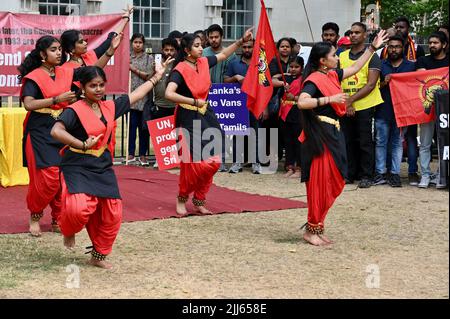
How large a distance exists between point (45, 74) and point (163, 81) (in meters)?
4.58

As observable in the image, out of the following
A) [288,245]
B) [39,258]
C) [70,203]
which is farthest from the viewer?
[288,245]

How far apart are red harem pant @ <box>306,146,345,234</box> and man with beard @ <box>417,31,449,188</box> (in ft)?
11.2

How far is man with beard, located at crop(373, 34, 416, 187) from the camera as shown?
36.0 feet

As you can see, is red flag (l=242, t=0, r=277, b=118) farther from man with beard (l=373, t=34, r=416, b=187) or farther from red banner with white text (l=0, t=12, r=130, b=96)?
red banner with white text (l=0, t=12, r=130, b=96)

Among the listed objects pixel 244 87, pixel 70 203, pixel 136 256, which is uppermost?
pixel 244 87

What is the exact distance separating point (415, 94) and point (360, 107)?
0.67 m

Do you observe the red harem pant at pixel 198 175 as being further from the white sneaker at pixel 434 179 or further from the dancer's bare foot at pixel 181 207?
the white sneaker at pixel 434 179

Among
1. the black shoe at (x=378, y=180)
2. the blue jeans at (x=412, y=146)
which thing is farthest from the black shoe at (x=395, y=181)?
the blue jeans at (x=412, y=146)

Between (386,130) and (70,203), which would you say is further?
(386,130)

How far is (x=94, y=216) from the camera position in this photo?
673 cm

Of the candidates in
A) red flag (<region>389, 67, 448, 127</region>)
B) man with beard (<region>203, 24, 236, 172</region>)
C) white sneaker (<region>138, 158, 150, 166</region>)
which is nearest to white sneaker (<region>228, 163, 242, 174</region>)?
man with beard (<region>203, 24, 236, 172</region>)

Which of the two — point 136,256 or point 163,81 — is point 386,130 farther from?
point 136,256

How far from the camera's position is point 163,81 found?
12359 millimetres
